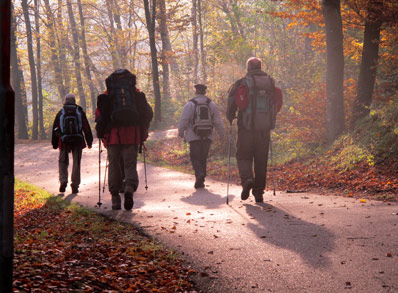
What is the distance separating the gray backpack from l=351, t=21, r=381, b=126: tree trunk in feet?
21.3

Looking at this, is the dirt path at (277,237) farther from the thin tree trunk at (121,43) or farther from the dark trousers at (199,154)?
the thin tree trunk at (121,43)

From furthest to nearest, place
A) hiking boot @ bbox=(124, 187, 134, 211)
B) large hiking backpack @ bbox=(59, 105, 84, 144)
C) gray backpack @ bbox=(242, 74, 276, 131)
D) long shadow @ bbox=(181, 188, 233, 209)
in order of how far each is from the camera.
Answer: large hiking backpack @ bbox=(59, 105, 84, 144) < long shadow @ bbox=(181, 188, 233, 209) < gray backpack @ bbox=(242, 74, 276, 131) < hiking boot @ bbox=(124, 187, 134, 211)

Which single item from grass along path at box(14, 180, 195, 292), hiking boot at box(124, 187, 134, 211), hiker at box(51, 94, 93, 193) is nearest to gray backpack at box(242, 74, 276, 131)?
hiking boot at box(124, 187, 134, 211)

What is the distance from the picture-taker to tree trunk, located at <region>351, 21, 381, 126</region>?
14.6m

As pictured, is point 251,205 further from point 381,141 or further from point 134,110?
point 381,141

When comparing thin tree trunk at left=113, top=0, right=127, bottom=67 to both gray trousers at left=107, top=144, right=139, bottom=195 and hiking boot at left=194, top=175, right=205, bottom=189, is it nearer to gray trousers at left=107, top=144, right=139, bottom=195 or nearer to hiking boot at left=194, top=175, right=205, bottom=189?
hiking boot at left=194, top=175, right=205, bottom=189

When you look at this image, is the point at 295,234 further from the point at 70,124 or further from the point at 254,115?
the point at 70,124

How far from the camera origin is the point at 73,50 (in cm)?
4547

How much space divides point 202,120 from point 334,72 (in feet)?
16.8

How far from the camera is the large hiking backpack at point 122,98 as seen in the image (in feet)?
27.8

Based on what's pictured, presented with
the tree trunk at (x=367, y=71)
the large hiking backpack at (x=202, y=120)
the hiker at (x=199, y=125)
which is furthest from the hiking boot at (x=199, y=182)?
the tree trunk at (x=367, y=71)

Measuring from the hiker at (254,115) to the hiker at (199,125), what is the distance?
292 cm

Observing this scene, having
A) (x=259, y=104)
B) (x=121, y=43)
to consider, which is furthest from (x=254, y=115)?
(x=121, y=43)

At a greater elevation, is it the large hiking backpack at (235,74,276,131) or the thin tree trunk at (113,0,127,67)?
the thin tree trunk at (113,0,127,67)
